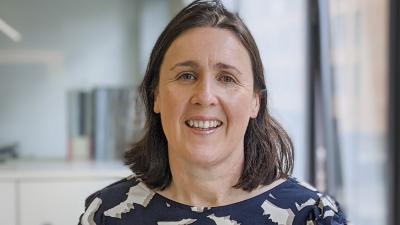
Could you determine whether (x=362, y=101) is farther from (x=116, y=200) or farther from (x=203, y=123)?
(x=116, y=200)

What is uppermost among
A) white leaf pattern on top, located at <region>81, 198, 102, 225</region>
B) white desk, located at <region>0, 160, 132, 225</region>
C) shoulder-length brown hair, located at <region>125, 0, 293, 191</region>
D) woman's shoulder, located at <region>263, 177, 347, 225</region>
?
shoulder-length brown hair, located at <region>125, 0, 293, 191</region>

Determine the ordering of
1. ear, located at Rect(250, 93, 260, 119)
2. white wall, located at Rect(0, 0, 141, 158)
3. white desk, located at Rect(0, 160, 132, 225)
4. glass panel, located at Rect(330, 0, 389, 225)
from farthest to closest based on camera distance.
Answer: white wall, located at Rect(0, 0, 141, 158)
white desk, located at Rect(0, 160, 132, 225)
glass panel, located at Rect(330, 0, 389, 225)
ear, located at Rect(250, 93, 260, 119)

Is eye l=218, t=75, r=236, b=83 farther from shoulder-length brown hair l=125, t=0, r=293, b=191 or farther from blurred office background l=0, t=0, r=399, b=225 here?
blurred office background l=0, t=0, r=399, b=225

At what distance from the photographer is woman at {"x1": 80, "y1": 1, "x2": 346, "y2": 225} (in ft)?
3.57

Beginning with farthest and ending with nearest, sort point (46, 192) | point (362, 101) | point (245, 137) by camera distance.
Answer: point (46, 192) → point (362, 101) → point (245, 137)

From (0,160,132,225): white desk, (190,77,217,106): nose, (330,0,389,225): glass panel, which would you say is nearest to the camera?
(190,77,217,106): nose

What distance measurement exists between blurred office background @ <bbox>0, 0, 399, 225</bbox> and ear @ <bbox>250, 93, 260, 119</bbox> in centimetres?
16

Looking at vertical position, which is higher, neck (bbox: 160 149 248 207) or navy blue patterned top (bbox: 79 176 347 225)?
neck (bbox: 160 149 248 207)

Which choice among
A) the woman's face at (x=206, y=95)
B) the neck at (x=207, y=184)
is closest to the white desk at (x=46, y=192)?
the neck at (x=207, y=184)

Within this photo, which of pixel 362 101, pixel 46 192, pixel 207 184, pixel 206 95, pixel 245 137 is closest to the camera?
pixel 206 95

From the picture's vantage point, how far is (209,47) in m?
1.09

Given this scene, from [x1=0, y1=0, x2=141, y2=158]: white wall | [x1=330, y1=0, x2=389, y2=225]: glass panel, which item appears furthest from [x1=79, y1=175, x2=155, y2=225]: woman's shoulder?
[x1=0, y1=0, x2=141, y2=158]: white wall

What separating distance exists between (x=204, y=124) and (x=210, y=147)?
0.06m

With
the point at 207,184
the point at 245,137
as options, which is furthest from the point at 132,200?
the point at 245,137
